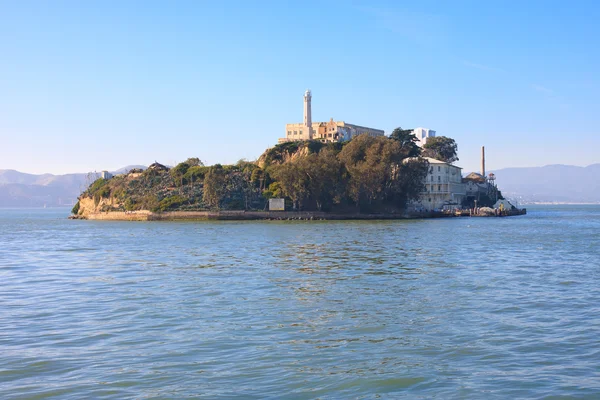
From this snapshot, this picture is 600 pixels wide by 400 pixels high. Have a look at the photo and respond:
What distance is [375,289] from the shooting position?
22359 millimetres

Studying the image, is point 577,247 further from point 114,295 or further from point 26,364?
point 26,364

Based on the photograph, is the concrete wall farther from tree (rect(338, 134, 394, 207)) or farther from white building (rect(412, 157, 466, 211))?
white building (rect(412, 157, 466, 211))

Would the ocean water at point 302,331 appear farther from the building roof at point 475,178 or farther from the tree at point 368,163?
the building roof at point 475,178

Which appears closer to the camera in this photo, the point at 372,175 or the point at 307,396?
the point at 307,396

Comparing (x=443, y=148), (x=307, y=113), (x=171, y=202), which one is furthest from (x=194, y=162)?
(x=443, y=148)

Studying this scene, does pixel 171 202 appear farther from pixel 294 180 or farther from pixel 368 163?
pixel 368 163

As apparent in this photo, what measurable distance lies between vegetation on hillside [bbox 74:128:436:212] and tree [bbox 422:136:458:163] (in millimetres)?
30134

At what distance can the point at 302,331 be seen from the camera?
15297 mm

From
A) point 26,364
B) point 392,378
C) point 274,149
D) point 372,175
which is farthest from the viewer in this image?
point 274,149

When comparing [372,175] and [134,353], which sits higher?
[372,175]

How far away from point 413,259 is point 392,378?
73.9 ft

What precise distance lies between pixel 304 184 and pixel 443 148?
6494 centimetres

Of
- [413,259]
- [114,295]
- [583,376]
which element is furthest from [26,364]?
[413,259]

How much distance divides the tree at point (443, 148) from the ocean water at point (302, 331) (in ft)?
413
